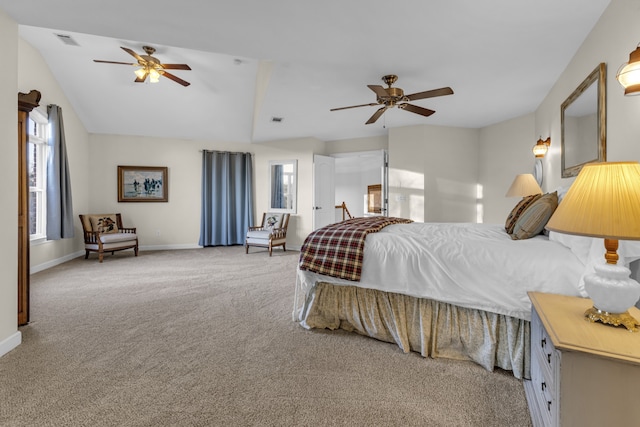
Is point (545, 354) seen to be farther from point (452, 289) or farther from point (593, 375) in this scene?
point (452, 289)

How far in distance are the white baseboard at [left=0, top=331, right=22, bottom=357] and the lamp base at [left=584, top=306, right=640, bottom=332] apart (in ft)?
10.7

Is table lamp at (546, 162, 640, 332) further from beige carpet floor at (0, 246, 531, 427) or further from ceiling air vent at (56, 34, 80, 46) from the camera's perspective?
ceiling air vent at (56, 34, 80, 46)

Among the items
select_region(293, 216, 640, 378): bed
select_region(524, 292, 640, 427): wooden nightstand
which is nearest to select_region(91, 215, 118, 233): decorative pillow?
select_region(293, 216, 640, 378): bed

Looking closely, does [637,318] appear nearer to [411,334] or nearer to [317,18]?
[411,334]

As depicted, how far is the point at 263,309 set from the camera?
9.61ft

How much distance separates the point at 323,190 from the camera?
6457 millimetres

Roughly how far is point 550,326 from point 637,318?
36 cm

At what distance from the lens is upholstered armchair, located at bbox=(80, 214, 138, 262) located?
5.08m

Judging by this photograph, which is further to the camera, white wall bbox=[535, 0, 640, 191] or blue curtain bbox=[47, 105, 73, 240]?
blue curtain bbox=[47, 105, 73, 240]

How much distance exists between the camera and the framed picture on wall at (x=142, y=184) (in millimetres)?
6126

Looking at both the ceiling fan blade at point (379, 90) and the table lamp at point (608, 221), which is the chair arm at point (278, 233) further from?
the table lamp at point (608, 221)

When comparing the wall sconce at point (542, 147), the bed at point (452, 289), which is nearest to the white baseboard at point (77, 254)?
the bed at point (452, 289)

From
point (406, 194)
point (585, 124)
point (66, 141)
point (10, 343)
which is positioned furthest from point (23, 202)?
point (406, 194)

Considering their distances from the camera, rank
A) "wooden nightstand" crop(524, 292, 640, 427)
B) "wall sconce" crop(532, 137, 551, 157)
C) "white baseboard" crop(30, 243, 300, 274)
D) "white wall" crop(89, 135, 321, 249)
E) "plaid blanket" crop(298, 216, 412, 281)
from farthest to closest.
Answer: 1. "white wall" crop(89, 135, 321, 249)
2. "white baseboard" crop(30, 243, 300, 274)
3. "wall sconce" crop(532, 137, 551, 157)
4. "plaid blanket" crop(298, 216, 412, 281)
5. "wooden nightstand" crop(524, 292, 640, 427)
